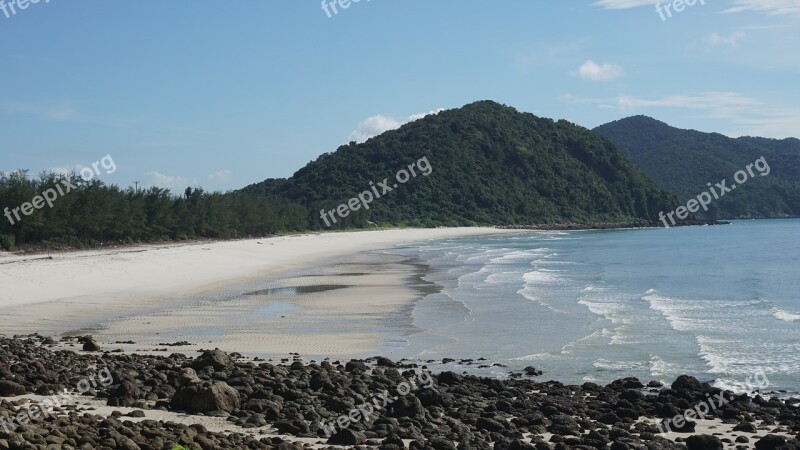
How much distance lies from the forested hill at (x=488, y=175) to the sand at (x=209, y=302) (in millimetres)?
94042

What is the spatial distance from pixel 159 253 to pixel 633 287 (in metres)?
25.0

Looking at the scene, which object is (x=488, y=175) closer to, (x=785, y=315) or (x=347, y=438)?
(x=785, y=315)

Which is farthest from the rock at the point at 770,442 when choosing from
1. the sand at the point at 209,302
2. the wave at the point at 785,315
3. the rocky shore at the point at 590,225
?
the rocky shore at the point at 590,225

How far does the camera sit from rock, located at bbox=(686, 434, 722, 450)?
11330 millimetres

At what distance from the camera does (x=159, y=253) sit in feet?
148

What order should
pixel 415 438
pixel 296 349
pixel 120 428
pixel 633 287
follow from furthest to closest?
pixel 633 287 < pixel 296 349 < pixel 415 438 < pixel 120 428

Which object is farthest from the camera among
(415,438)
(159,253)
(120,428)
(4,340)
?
(159,253)

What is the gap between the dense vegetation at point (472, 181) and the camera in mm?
130125

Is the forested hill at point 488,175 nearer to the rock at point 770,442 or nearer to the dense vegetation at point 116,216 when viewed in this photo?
the dense vegetation at point 116,216

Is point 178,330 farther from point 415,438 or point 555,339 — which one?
point 415,438

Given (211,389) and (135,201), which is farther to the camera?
(135,201)

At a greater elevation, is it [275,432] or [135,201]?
[135,201]

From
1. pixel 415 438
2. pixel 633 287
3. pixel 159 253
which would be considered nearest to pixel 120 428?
pixel 415 438

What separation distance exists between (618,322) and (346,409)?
1512 centimetres
